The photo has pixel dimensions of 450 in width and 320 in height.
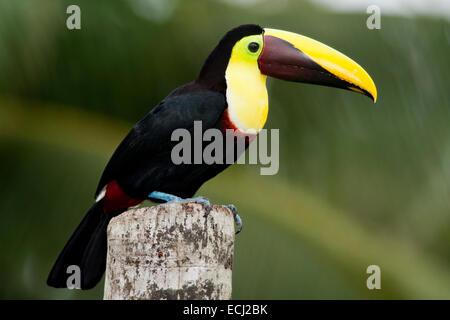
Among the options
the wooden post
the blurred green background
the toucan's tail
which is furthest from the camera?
the blurred green background

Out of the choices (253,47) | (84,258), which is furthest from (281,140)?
(84,258)

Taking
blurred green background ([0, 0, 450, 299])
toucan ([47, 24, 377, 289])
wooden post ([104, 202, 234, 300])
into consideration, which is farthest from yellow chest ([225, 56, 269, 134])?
blurred green background ([0, 0, 450, 299])

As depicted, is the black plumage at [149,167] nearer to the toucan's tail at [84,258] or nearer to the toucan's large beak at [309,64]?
the toucan's tail at [84,258]

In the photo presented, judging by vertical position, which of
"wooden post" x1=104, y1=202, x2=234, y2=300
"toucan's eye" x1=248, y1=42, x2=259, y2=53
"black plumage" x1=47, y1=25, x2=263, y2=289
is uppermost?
"toucan's eye" x1=248, y1=42, x2=259, y2=53

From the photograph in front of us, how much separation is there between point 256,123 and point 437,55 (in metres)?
1.98

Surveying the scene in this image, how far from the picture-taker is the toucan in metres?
3.37

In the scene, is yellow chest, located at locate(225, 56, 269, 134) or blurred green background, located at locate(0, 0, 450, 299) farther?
blurred green background, located at locate(0, 0, 450, 299)

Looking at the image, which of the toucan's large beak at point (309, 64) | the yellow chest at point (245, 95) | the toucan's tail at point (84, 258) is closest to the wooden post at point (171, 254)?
the toucan's tail at point (84, 258)

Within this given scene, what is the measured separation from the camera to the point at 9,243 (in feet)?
14.8

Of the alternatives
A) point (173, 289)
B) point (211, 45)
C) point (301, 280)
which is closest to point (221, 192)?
point (301, 280)

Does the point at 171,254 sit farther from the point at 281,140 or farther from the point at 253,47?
the point at 281,140

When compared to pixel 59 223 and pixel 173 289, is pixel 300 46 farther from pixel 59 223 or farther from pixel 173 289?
pixel 59 223

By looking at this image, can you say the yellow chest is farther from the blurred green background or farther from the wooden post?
the blurred green background

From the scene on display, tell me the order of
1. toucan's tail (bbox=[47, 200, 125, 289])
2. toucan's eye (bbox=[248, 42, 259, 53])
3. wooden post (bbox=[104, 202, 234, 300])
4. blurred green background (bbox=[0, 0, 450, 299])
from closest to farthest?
1. wooden post (bbox=[104, 202, 234, 300])
2. toucan's tail (bbox=[47, 200, 125, 289])
3. toucan's eye (bbox=[248, 42, 259, 53])
4. blurred green background (bbox=[0, 0, 450, 299])
